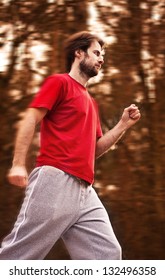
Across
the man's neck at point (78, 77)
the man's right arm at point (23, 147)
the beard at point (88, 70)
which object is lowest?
the man's right arm at point (23, 147)

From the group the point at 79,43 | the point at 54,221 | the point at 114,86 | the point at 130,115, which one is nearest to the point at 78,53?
the point at 79,43

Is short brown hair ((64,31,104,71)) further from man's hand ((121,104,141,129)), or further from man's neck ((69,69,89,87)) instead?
man's hand ((121,104,141,129))

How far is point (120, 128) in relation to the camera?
3.35 metres

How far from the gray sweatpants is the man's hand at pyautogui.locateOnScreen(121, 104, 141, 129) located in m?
0.47

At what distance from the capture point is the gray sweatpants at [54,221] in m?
2.91

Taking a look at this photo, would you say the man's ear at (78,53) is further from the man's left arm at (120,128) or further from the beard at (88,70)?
the man's left arm at (120,128)

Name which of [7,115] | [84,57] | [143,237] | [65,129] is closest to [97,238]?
[65,129]

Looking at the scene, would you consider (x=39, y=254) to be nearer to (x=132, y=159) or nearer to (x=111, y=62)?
(x=132, y=159)

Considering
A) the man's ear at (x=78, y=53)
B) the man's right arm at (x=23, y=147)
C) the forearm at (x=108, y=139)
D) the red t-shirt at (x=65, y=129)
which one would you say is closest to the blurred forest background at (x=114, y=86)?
the forearm at (x=108, y=139)

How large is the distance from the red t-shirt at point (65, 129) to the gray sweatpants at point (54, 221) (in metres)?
0.06

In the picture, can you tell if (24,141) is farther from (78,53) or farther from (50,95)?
(78,53)

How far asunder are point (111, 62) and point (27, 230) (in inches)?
86.7

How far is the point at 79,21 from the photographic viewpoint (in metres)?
4.80

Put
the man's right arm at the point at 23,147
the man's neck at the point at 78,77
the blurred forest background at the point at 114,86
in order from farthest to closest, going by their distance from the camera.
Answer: the blurred forest background at the point at 114,86, the man's neck at the point at 78,77, the man's right arm at the point at 23,147
